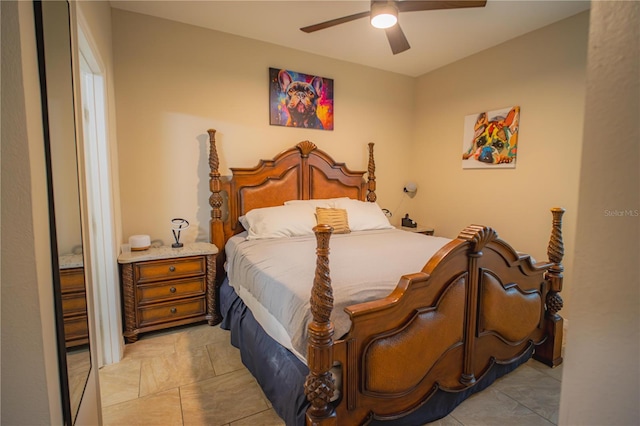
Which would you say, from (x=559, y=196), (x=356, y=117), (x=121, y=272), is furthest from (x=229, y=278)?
(x=559, y=196)

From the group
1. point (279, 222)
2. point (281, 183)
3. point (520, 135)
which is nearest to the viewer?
point (279, 222)

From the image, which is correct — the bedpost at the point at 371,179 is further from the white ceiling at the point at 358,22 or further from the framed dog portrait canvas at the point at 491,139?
the white ceiling at the point at 358,22

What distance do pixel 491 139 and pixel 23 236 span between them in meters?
3.78

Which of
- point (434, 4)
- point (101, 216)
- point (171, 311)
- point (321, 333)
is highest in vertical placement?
point (434, 4)

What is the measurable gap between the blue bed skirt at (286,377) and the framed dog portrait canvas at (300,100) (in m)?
2.10

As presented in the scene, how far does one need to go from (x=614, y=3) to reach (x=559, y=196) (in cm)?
307

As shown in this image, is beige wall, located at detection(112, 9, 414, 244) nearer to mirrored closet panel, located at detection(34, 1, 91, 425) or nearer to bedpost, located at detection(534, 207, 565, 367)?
mirrored closet panel, located at detection(34, 1, 91, 425)

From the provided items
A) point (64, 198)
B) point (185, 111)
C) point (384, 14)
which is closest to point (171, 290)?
point (185, 111)

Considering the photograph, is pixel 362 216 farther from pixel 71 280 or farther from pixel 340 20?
pixel 71 280

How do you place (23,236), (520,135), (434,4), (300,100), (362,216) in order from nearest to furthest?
1. (23,236)
2. (434,4)
3. (520,135)
4. (362,216)
5. (300,100)

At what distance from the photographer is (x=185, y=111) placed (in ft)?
9.95

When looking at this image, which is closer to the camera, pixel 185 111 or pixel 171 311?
pixel 171 311

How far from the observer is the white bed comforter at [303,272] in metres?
1.51

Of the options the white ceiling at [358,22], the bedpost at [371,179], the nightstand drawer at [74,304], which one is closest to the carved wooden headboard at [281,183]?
the bedpost at [371,179]
